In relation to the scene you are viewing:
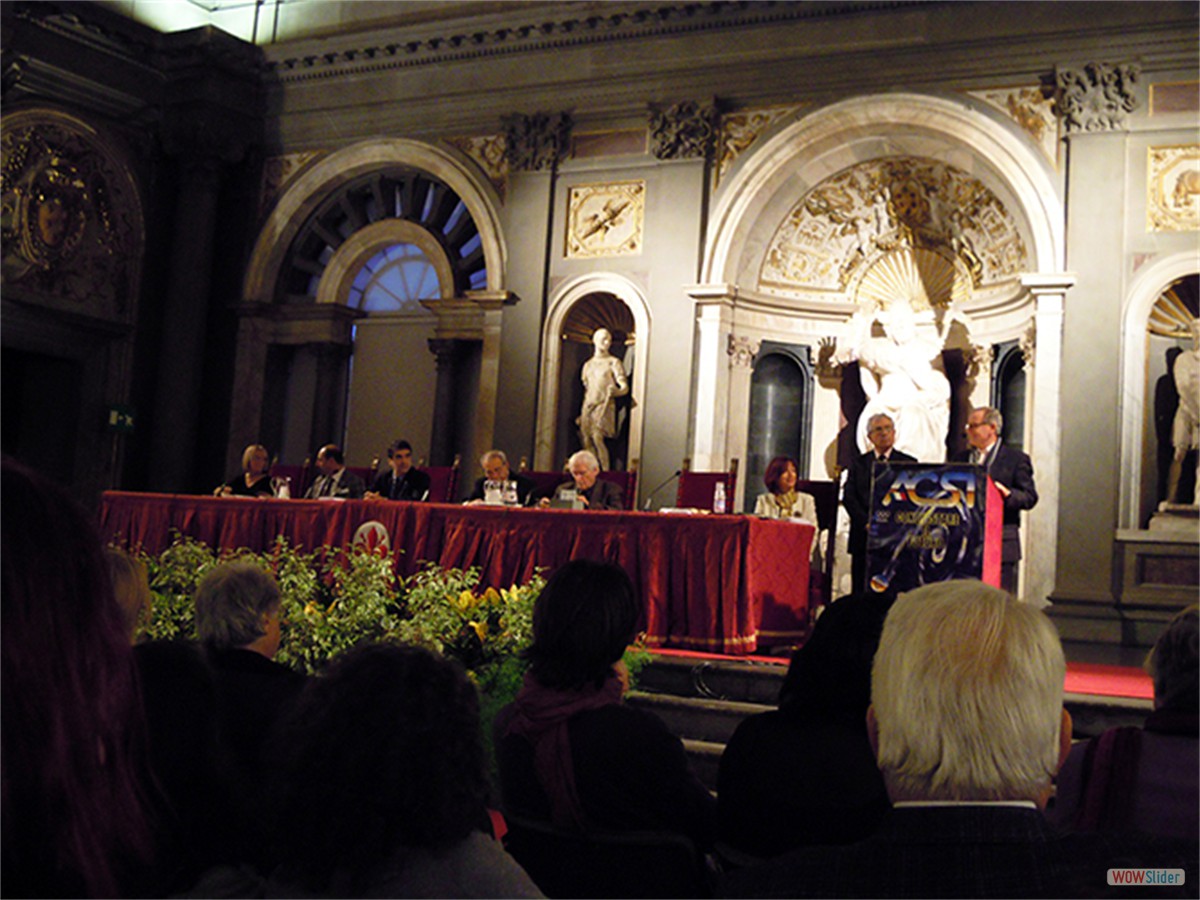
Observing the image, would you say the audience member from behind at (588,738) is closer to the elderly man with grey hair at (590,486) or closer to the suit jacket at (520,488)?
the elderly man with grey hair at (590,486)

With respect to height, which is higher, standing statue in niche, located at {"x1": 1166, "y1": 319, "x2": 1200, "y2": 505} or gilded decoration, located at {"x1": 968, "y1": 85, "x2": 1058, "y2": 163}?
gilded decoration, located at {"x1": 968, "y1": 85, "x2": 1058, "y2": 163}

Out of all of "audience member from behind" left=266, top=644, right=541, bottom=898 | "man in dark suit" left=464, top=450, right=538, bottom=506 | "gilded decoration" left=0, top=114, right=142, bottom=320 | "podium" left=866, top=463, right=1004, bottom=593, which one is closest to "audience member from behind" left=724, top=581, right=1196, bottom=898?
"audience member from behind" left=266, top=644, right=541, bottom=898

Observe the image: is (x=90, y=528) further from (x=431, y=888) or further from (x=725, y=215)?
(x=725, y=215)

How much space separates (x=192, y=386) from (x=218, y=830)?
12.0m

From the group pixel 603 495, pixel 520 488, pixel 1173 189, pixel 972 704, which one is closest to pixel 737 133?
pixel 1173 189

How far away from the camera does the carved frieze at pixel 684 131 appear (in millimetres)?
11211

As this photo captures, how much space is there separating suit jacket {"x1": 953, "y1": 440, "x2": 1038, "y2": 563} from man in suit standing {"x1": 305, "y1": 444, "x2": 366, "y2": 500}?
14.1 feet

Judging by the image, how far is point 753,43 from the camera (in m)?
11.1

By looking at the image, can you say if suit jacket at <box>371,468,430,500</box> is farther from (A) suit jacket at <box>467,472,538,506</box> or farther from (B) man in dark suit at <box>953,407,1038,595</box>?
(B) man in dark suit at <box>953,407,1038,595</box>

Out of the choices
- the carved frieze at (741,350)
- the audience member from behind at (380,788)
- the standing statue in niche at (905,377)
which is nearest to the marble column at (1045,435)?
the standing statue in niche at (905,377)

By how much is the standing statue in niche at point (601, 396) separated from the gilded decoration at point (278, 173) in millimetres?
4234

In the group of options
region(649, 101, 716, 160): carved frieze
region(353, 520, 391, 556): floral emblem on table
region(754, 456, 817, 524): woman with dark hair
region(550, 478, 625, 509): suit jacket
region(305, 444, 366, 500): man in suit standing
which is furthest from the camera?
region(649, 101, 716, 160): carved frieze

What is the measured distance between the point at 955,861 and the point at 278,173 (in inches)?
523

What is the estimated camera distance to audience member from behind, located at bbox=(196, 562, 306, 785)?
2.44 metres
